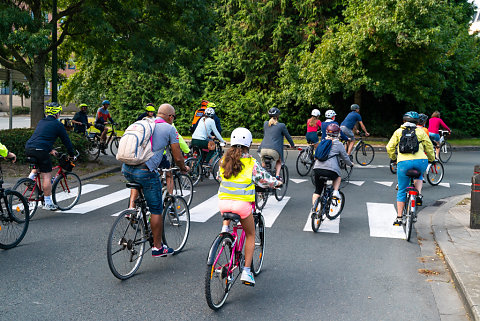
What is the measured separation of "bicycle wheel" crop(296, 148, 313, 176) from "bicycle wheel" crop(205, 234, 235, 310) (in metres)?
9.28

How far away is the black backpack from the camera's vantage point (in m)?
7.56

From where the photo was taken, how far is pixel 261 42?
96.2 feet

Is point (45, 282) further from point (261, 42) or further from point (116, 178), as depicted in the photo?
point (261, 42)

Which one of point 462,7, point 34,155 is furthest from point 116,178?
point 462,7

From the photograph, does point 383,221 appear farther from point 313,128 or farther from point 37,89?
point 37,89

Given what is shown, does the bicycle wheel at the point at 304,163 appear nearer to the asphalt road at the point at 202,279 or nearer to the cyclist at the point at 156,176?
the asphalt road at the point at 202,279

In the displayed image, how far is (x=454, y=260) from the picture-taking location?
6.20 meters

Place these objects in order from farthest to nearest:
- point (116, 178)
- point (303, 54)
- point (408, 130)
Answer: point (303, 54) < point (116, 178) < point (408, 130)

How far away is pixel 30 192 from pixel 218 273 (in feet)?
15.9

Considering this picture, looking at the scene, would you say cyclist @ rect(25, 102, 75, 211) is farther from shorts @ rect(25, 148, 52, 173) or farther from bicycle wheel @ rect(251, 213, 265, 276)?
bicycle wheel @ rect(251, 213, 265, 276)

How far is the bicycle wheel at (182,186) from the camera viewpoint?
29.1ft

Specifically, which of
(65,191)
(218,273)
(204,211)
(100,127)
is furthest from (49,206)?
(100,127)

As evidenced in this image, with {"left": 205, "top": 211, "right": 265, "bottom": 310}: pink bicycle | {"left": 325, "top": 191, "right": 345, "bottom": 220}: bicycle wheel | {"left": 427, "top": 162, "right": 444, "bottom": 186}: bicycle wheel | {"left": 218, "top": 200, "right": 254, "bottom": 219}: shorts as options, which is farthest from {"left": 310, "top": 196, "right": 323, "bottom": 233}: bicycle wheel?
{"left": 427, "top": 162, "right": 444, "bottom": 186}: bicycle wheel

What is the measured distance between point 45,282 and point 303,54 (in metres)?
23.7
